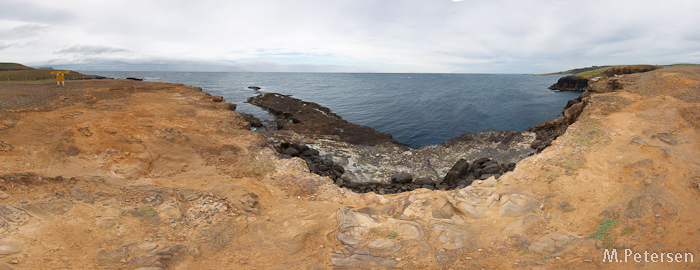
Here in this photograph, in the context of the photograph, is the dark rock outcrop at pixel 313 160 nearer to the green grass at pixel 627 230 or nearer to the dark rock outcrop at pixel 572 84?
the green grass at pixel 627 230

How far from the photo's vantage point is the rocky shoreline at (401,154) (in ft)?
57.0

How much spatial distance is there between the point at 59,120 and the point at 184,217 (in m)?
14.3

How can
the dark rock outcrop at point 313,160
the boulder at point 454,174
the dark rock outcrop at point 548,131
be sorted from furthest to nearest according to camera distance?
the dark rock outcrop at point 548,131 < the dark rock outcrop at point 313,160 < the boulder at point 454,174

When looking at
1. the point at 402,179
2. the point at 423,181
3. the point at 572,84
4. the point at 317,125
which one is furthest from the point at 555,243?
the point at 572,84

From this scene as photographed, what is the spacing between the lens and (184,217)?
8.84m

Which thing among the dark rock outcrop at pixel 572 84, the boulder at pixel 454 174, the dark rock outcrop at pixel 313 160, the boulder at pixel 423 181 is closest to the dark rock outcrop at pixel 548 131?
the boulder at pixel 454 174

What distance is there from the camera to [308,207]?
35.8 feet

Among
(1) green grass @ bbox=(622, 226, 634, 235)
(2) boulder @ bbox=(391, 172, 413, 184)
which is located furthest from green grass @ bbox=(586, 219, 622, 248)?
(2) boulder @ bbox=(391, 172, 413, 184)

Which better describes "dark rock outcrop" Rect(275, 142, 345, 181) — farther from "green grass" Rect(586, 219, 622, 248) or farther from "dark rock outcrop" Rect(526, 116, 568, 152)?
"dark rock outcrop" Rect(526, 116, 568, 152)

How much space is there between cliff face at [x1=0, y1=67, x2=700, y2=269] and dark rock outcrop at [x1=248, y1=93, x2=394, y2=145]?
12.0m

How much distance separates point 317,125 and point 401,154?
11.6 metres

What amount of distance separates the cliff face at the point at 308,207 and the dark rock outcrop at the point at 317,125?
473 inches

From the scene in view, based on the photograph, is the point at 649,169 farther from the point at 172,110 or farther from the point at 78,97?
the point at 78,97

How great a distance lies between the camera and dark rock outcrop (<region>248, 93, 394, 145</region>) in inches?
1070
